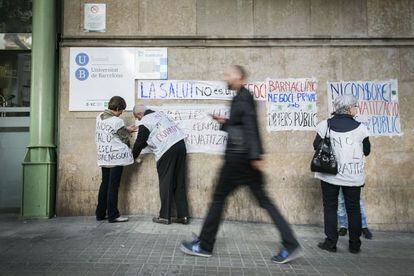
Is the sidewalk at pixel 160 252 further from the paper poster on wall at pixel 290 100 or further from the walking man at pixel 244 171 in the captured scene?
the paper poster on wall at pixel 290 100

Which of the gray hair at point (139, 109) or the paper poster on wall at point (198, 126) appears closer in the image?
the gray hair at point (139, 109)

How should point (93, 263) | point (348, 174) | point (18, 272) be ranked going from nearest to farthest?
point (18, 272) < point (93, 263) < point (348, 174)

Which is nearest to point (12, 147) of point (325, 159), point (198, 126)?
point (198, 126)

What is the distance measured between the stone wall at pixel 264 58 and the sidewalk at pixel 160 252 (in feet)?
2.22

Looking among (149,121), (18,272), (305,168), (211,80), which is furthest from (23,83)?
(305,168)

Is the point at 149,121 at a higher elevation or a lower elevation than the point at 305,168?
higher

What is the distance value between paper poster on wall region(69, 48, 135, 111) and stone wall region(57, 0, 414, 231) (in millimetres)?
130

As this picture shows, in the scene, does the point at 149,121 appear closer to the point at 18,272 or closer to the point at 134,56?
the point at 134,56

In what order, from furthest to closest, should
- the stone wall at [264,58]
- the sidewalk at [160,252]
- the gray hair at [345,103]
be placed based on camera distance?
the stone wall at [264,58], the gray hair at [345,103], the sidewalk at [160,252]

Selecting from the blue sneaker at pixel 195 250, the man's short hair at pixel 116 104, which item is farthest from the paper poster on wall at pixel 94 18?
the blue sneaker at pixel 195 250

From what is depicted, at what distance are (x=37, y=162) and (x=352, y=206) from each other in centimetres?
458

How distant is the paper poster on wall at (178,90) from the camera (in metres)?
6.25

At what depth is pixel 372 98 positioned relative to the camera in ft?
20.6

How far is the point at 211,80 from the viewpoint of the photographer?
20.6 feet
